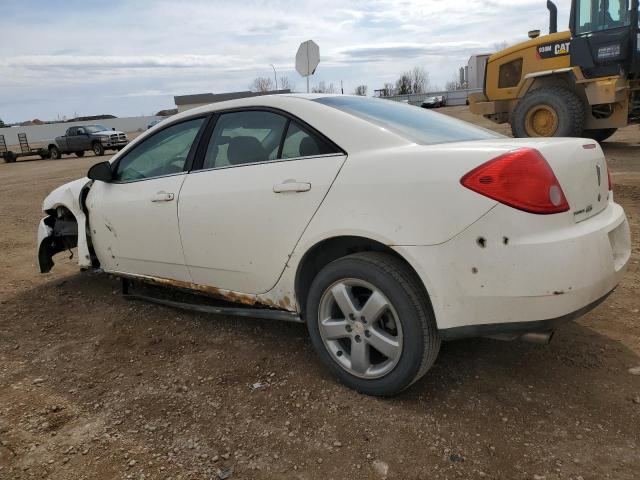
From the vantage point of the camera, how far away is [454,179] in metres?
2.26

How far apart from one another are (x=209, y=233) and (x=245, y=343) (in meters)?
0.80

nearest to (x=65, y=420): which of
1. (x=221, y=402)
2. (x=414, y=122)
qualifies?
(x=221, y=402)

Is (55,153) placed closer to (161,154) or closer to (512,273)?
(161,154)

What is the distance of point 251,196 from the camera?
2.96 m

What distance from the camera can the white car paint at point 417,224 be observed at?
7.15 feet

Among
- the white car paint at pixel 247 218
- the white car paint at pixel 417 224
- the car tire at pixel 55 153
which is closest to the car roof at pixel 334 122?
the white car paint at pixel 417 224

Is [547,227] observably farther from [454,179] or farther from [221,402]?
[221,402]

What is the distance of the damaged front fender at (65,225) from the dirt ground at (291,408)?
2.61 ft

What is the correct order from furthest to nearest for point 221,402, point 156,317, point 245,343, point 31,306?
point 31,306 → point 156,317 → point 245,343 → point 221,402

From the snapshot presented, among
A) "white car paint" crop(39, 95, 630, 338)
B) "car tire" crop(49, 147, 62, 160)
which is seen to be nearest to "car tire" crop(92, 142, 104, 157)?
"car tire" crop(49, 147, 62, 160)

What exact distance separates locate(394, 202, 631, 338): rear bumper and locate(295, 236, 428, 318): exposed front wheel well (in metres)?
0.28

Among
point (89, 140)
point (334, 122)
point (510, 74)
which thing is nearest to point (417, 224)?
point (334, 122)

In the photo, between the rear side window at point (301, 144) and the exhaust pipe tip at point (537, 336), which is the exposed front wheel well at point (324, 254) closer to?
the rear side window at point (301, 144)

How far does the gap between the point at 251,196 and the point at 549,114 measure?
944cm
